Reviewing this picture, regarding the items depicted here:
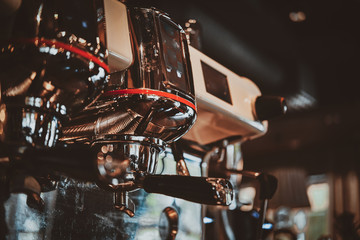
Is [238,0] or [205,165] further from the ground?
[238,0]

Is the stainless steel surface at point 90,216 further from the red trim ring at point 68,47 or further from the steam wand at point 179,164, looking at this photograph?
the red trim ring at point 68,47

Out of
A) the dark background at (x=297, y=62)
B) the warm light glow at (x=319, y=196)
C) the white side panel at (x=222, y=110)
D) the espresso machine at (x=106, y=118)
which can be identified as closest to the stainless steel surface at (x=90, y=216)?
the espresso machine at (x=106, y=118)

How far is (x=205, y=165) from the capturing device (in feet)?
4.16

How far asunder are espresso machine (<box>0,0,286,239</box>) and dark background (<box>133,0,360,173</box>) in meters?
0.29

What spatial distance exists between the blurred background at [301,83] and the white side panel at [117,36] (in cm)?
45

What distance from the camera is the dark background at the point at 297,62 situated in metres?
2.45

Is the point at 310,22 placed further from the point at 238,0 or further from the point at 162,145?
the point at 162,145

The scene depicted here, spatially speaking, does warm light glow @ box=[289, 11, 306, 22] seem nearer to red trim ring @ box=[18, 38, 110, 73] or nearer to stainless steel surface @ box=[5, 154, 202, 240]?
stainless steel surface @ box=[5, 154, 202, 240]

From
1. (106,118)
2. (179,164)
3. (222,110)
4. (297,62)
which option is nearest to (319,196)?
(297,62)

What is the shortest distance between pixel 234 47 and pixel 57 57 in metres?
2.13

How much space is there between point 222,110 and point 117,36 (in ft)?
1.22

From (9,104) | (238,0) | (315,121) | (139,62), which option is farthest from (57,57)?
(315,121)

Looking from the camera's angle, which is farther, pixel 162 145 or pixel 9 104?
pixel 162 145

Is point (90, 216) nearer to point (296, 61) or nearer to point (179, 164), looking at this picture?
point (179, 164)
